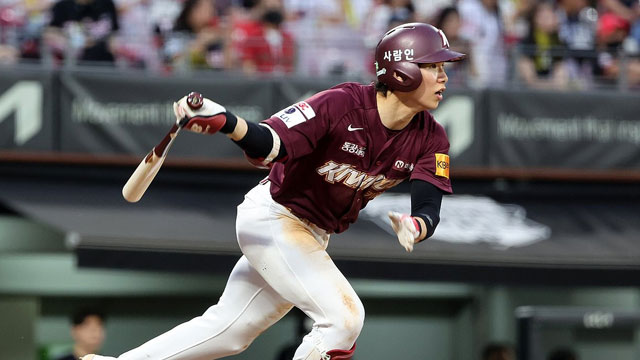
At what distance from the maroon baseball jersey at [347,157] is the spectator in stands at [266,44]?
4.44 meters

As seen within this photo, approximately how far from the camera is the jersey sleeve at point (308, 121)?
4652 mm

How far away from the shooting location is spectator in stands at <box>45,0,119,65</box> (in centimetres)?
924

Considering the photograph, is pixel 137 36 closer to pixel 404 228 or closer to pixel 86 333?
pixel 86 333

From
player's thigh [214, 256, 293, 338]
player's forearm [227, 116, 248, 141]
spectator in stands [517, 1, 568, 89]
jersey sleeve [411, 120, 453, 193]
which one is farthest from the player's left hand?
spectator in stands [517, 1, 568, 89]

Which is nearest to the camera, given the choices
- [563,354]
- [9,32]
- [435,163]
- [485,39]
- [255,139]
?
[255,139]

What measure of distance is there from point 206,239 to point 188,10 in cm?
200

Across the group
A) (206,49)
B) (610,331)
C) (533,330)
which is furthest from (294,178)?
(206,49)

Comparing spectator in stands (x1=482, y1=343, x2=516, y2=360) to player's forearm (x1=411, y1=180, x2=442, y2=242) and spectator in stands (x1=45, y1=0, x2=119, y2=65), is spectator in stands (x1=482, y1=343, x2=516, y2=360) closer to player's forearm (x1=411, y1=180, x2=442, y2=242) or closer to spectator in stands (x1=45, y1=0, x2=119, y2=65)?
spectator in stands (x1=45, y1=0, x2=119, y2=65)

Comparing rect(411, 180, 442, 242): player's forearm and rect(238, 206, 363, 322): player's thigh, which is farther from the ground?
rect(411, 180, 442, 242): player's forearm

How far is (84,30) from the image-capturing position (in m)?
9.25

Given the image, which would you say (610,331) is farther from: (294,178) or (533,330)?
(294,178)

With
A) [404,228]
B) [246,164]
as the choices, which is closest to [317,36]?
[246,164]

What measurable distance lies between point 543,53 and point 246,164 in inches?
113

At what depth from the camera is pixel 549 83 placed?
33.8ft
